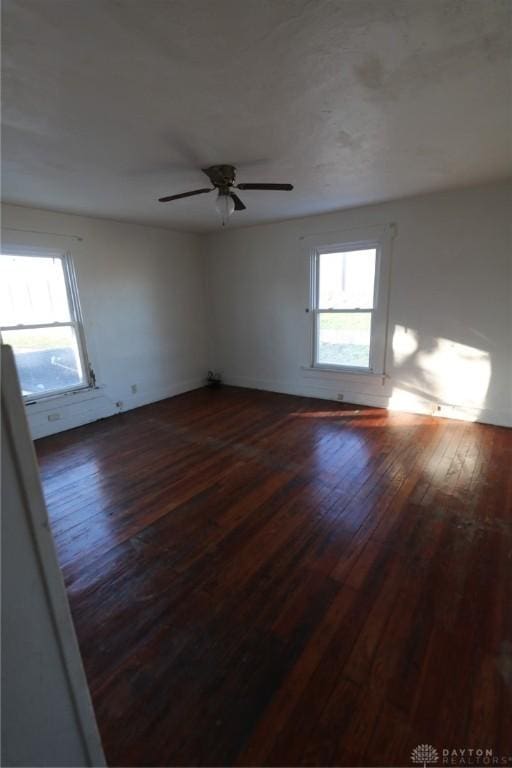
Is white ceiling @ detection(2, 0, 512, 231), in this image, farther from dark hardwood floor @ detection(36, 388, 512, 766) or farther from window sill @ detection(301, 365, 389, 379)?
dark hardwood floor @ detection(36, 388, 512, 766)

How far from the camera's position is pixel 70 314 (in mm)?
4012

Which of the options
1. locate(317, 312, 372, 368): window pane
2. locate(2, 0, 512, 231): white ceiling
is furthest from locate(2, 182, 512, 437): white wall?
locate(2, 0, 512, 231): white ceiling

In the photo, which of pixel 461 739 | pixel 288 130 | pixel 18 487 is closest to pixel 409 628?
pixel 461 739

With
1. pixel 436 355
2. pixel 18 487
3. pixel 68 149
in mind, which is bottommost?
pixel 436 355

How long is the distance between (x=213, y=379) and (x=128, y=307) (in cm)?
191

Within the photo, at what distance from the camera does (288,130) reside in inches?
81.5

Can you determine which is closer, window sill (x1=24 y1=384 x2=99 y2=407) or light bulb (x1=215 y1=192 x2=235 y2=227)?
light bulb (x1=215 y1=192 x2=235 y2=227)

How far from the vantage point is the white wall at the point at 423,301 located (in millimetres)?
3477

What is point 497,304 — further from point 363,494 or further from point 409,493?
point 363,494

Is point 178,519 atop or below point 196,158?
below

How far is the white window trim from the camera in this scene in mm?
3998

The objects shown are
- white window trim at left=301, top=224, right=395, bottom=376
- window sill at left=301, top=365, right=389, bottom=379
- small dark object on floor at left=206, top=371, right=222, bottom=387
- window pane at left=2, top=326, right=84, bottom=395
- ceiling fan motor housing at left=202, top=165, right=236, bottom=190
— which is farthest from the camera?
small dark object on floor at left=206, top=371, right=222, bottom=387

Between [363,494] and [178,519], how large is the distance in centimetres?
140

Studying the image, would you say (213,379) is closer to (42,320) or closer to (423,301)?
(42,320)
